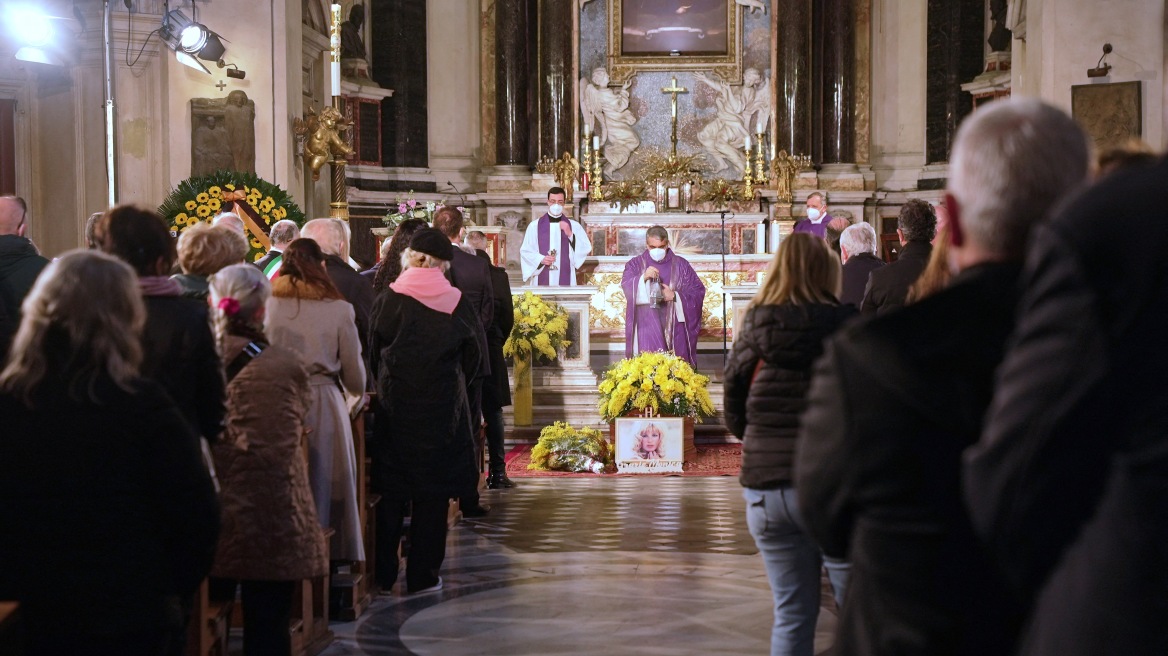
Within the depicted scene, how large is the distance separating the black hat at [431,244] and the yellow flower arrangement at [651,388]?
14.6ft

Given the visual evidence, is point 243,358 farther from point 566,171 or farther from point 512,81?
point 512,81

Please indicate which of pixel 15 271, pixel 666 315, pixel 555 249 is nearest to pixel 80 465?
pixel 15 271

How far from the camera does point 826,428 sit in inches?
89.0

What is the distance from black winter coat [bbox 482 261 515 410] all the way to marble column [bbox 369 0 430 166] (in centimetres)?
970

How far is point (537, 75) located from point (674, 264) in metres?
7.50

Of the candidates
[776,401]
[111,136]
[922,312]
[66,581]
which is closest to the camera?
[922,312]

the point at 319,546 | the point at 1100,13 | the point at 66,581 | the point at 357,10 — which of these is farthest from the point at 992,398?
the point at 357,10

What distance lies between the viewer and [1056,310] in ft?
6.05

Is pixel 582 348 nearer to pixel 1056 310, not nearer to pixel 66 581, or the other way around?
pixel 66 581

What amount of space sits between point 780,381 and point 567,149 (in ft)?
51.3

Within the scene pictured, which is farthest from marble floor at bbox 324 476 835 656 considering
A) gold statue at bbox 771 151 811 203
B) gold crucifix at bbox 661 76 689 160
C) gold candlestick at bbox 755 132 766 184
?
gold crucifix at bbox 661 76 689 160

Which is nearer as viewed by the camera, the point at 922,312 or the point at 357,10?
the point at 922,312

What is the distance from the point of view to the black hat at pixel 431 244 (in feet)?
22.0

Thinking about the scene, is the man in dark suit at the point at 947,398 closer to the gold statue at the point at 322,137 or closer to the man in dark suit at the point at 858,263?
the man in dark suit at the point at 858,263
